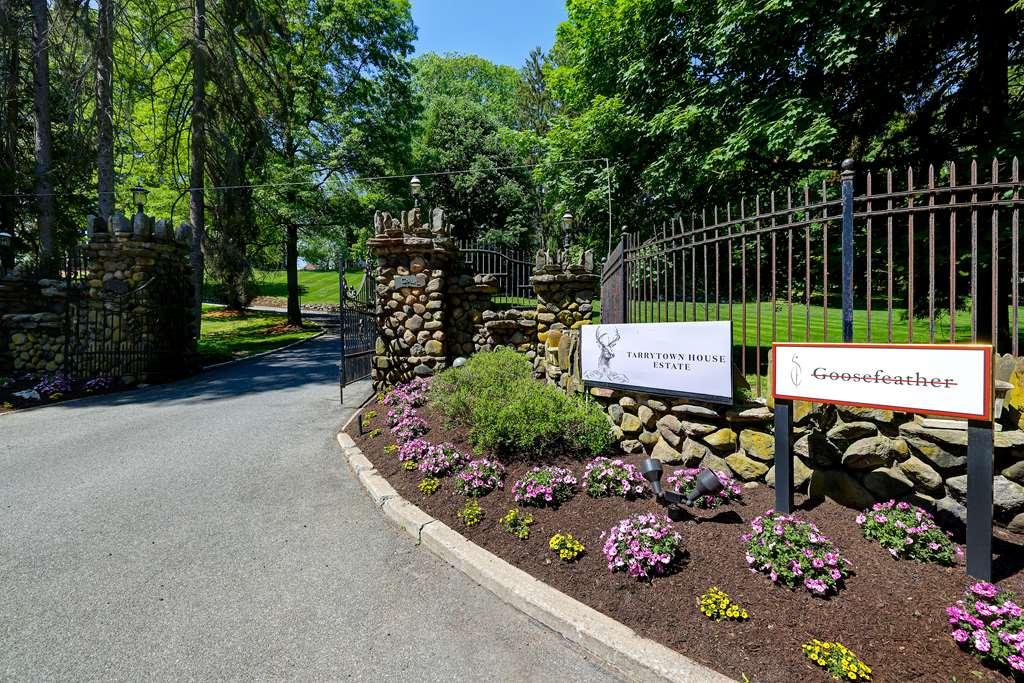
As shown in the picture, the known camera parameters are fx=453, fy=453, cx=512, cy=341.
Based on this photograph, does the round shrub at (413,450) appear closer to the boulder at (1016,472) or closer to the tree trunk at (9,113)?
the boulder at (1016,472)

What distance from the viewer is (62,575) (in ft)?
10.3

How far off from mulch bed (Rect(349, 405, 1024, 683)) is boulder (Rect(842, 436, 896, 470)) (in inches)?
14.1

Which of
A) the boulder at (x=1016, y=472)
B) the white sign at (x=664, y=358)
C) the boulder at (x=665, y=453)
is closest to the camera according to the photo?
the boulder at (x=1016, y=472)

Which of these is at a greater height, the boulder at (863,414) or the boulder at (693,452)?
the boulder at (863,414)

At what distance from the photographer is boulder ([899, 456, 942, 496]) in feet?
9.52

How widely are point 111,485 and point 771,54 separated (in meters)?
10.3

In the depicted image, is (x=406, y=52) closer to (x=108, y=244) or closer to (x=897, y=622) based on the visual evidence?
(x=108, y=244)

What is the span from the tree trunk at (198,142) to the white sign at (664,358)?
12.7 metres

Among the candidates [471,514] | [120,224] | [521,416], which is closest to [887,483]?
[521,416]

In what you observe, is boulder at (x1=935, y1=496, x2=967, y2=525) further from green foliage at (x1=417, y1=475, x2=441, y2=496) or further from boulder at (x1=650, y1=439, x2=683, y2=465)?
green foliage at (x1=417, y1=475, x2=441, y2=496)

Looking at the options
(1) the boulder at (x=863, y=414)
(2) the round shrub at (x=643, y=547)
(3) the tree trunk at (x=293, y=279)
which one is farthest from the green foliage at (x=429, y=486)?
(3) the tree trunk at (x=293, y=279)

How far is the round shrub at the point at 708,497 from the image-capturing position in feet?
11.3

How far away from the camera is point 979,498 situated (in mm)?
2443

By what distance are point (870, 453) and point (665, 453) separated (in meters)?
1.52
